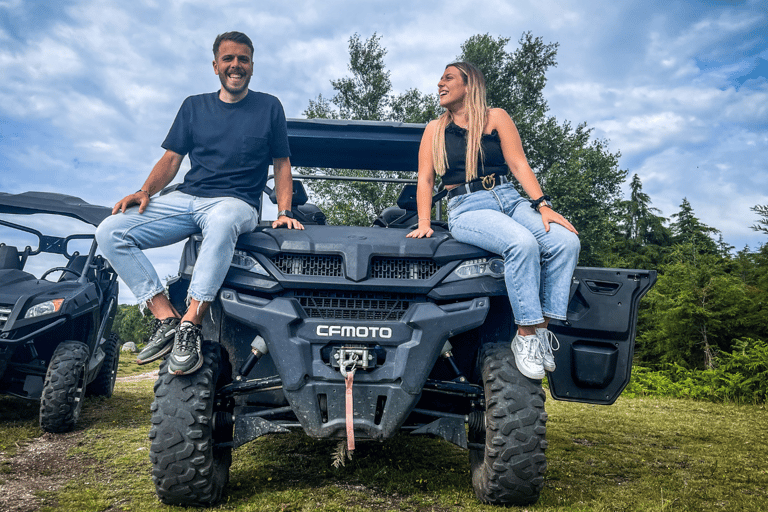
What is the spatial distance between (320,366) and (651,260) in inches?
1117

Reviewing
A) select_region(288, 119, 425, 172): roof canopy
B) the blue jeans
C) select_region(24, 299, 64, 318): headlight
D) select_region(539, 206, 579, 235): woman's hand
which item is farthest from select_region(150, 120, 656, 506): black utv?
select_region(24, 299, 64, 318): headlight

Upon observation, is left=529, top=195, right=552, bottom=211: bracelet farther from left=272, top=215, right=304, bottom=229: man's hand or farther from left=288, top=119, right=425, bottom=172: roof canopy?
left=288, top=119, right=425, bottom=172: roof canopy

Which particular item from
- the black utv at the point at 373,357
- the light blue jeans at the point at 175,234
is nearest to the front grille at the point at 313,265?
the black utv at the point at 373,357

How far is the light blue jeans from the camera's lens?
2682 mm

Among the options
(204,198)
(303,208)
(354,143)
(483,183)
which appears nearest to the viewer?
(204,198)

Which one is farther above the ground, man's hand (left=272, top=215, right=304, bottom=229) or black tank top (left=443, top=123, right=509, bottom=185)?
black tank top (left=443, top=123, right=509, bottom=185)

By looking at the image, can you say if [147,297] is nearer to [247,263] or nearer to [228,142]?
[247,263]

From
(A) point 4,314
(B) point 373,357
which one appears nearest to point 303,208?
(B) point 373,357

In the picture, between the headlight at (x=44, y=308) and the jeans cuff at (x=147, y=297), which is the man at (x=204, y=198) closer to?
the jeans cuff at (x=147, y=297)

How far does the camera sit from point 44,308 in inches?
187

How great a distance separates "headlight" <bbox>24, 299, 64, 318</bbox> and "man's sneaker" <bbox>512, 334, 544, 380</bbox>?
13.1 feet

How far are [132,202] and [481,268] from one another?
6.13 ft

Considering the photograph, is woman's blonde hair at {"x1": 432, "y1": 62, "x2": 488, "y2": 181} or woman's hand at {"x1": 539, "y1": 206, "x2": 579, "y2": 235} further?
woman's blonde hair at {"x1": 432, "y1": 62, "x2": 488, "y2": 181}

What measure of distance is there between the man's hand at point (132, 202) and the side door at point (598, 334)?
2.26 metres
